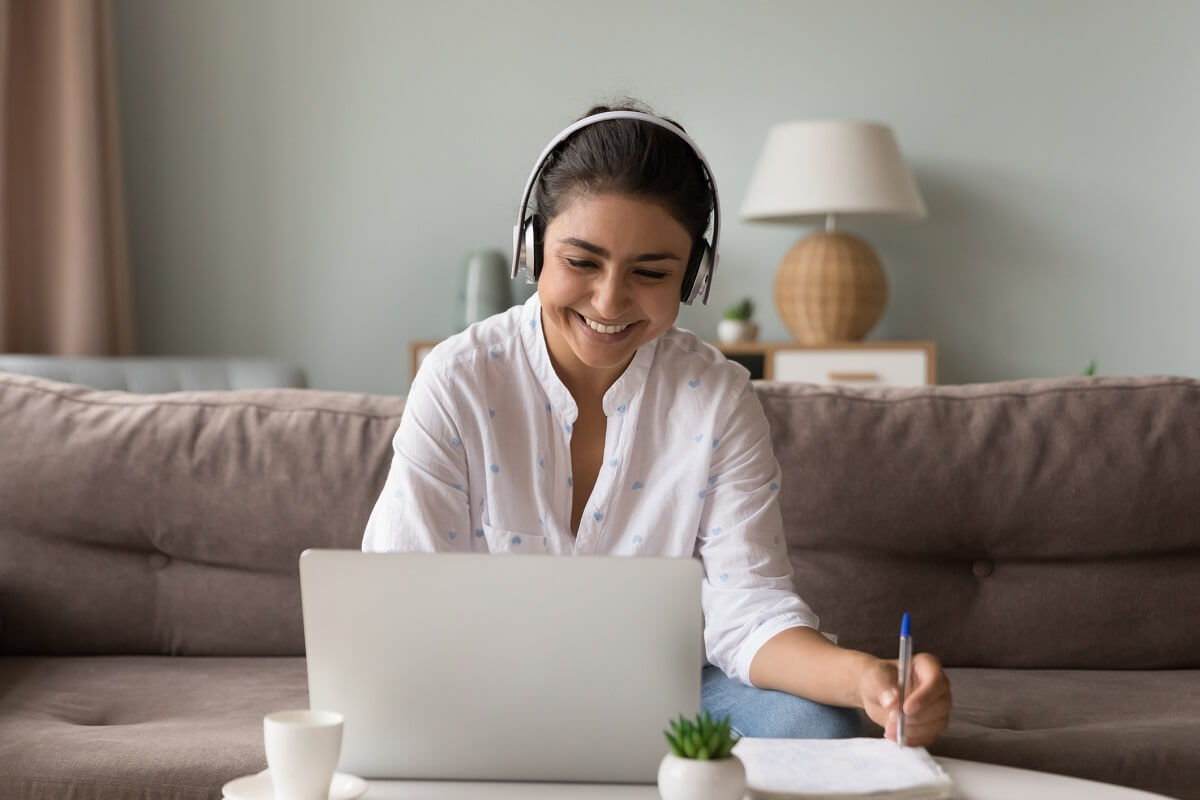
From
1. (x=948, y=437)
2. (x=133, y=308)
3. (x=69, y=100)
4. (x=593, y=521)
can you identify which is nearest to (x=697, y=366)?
(x=593, y=521)

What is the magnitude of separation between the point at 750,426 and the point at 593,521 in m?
0.20

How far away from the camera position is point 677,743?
0.91m

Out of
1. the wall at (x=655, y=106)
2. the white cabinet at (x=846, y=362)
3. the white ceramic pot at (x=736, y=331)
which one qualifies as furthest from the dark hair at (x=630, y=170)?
the wall at (x=655, y=106)

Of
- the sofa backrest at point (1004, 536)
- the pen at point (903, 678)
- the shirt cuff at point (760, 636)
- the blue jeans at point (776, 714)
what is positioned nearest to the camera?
the pen at point (903, 678)

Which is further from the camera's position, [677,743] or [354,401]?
[354,401]

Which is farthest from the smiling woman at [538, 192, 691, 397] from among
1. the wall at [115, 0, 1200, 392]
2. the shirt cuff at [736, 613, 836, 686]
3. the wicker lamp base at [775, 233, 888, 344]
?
the wall at [115, 0, 1200, 392]

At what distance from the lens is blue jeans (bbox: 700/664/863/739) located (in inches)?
47.4

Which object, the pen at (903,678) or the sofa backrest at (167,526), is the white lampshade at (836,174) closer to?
the sofa backrest at (167,526)

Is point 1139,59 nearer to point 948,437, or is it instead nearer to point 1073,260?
point 1073,260

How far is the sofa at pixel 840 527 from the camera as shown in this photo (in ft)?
6.15

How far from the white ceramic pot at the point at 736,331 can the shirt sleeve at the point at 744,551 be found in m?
2.36

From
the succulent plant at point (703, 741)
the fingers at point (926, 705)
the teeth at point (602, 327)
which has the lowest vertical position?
the fingers at point (926, 705)

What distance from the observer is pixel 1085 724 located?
1602 millimetres

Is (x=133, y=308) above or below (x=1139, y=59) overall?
below
